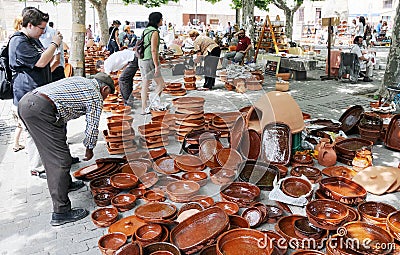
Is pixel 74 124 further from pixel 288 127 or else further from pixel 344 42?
pixel 344 42

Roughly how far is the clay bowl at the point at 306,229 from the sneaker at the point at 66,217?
170cm

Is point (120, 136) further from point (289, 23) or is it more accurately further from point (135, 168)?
point (289, 23)

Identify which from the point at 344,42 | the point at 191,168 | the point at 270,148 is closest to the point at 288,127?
the point at 270,148

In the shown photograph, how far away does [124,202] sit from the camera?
9.86ft

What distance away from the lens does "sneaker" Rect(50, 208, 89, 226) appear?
9.17ft

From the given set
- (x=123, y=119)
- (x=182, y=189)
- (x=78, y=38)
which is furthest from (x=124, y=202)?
(x=78, y=38)

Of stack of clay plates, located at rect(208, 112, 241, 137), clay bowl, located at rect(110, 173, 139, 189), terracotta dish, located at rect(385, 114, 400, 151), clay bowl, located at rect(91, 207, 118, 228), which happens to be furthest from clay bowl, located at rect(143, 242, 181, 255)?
terracotta dish, located at rect(385, 114, 400, 151)

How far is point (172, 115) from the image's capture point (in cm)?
443

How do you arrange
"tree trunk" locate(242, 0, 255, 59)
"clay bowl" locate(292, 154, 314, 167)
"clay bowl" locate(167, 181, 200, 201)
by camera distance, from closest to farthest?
"clay bowl" locate(167, 181, 200, 201)
"clay bowl" locate(292, 154, 314, 167)
"tree trunk" locate(242, 0, 255, 59)

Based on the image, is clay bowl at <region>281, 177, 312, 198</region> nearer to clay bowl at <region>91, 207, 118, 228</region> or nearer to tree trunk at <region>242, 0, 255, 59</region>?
clay bowl at <region>91, 207, 118, 228</region>

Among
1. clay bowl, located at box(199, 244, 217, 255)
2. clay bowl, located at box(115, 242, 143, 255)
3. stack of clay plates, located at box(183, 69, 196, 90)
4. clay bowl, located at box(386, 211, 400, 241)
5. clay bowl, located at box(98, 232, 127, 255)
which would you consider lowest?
clay bowl, located at box(98, 232, 127, 255)

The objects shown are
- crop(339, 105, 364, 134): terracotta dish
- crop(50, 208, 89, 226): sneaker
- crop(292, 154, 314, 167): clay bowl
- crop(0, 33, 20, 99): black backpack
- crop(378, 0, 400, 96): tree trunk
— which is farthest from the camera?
crop(378, 0, 400, 96): tree trunk

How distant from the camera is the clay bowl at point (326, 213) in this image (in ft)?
7.91

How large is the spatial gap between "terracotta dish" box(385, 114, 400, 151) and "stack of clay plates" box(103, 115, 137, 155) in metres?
3.08
